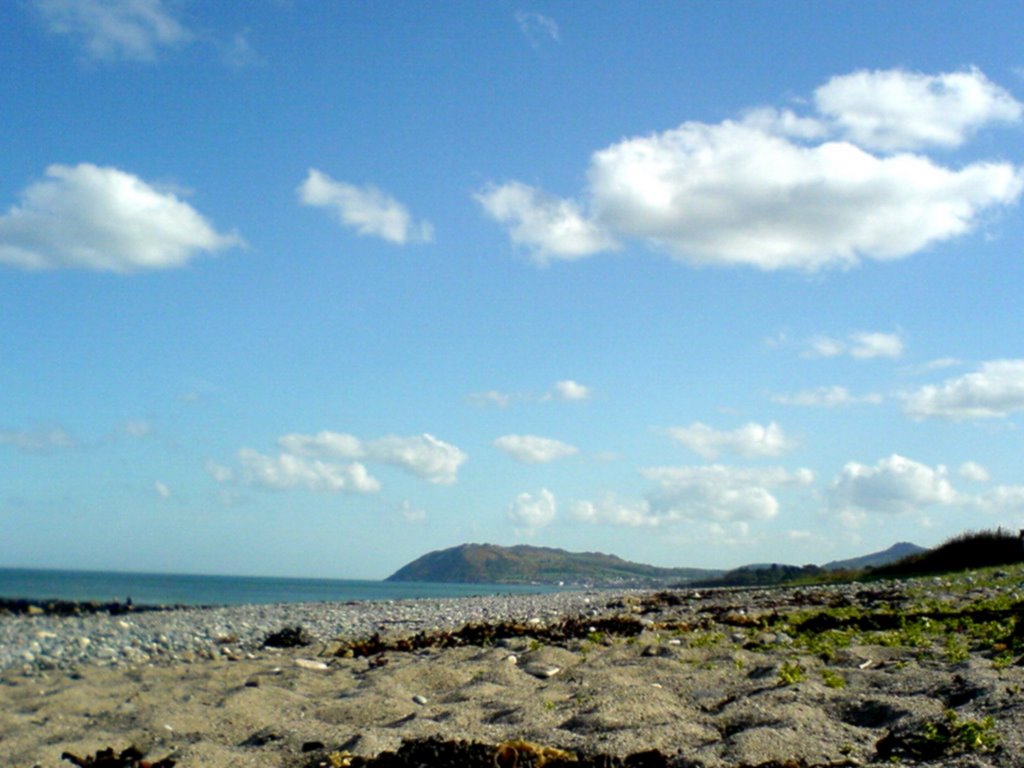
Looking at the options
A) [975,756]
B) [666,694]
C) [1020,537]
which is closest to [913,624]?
[666,694]

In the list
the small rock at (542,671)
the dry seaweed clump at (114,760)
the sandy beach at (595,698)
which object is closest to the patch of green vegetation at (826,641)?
the sandy beach at (595,698)

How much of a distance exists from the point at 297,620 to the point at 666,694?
50.4ft

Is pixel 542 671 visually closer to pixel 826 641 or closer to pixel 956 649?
pixel 826 641

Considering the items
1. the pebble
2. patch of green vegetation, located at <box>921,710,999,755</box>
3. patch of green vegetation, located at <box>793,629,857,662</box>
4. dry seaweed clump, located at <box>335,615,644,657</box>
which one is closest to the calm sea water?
the pebble

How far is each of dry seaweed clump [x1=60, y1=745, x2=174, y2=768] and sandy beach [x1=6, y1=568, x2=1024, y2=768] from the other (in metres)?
0.15

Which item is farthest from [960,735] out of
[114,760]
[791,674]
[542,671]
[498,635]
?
[498,635]

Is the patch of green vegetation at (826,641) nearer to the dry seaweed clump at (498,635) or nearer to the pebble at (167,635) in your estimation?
the dry seaweed clump at (498,635)

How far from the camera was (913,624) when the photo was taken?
995cm

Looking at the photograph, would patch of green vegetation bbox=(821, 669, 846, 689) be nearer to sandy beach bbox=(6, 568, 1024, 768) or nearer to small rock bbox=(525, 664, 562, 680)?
sandy beach bbox=(6, 568, 1024, 768)

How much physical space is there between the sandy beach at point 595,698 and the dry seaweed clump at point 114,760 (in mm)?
148

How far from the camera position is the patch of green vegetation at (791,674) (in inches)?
257

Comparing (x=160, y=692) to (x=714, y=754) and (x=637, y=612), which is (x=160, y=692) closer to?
(x=714, y=754)

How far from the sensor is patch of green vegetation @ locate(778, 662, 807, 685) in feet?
21.5

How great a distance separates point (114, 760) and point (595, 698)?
3.32m
